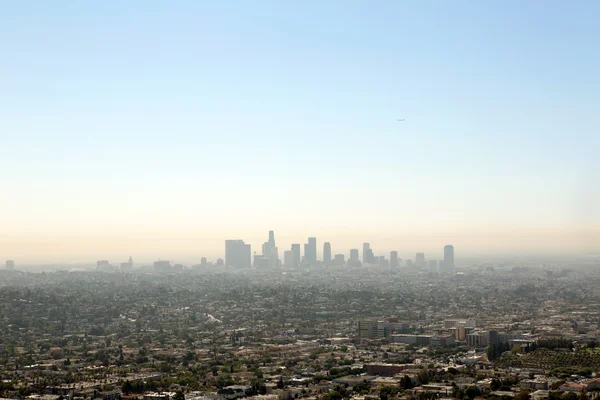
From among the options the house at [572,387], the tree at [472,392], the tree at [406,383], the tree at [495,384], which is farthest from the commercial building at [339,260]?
the tree at [472,392]

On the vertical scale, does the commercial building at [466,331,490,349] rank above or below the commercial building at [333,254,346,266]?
below

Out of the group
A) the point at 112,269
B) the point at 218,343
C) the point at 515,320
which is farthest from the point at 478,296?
the point at 112,269

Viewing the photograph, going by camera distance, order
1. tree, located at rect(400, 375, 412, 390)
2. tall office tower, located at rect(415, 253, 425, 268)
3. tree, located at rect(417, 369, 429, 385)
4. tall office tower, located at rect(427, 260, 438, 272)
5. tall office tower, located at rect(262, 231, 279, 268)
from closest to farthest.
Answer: tree, located at rect(400, 375, 412, 390), tree, located at rect(417, 369, 429, 385), tall office tower, located at rect(427, 260, 438, 272), tall office tower, located at rect(262, 231, 279, 268), tall office tower, located at rect(415, 253, 425, 268)

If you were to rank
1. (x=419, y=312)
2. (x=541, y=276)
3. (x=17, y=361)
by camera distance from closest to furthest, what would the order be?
1. (x=17, y=361)
2. (x=419, y=312)
3. (x=541, y=276)

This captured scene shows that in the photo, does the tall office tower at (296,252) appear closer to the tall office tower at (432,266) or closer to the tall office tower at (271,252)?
the tall office tower at (271,252)

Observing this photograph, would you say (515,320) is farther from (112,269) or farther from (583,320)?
(112,269)

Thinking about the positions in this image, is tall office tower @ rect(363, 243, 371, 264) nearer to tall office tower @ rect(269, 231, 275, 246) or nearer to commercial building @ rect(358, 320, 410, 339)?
tall office tower @ rect(269, 231, 275, 246)

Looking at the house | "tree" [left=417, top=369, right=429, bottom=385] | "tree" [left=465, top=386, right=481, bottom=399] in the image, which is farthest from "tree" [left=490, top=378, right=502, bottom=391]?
"tree" [left=417, top=369, right=429, bottom=385]
